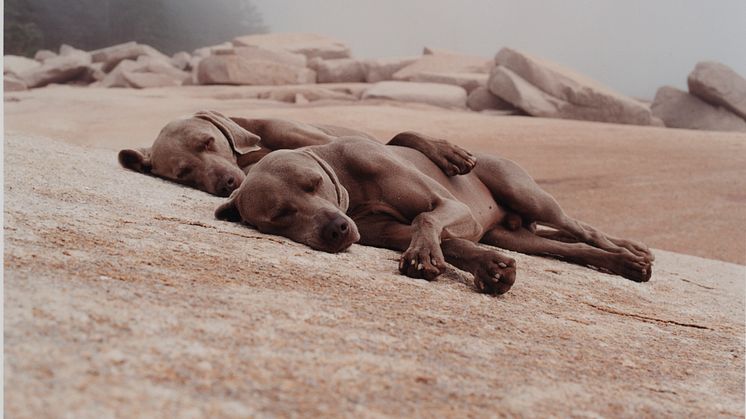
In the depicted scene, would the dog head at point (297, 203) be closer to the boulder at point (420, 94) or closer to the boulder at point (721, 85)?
the boulder at point (420, 94)

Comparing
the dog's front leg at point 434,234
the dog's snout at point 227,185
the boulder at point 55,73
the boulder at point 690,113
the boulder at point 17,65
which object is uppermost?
the dog's front leg at point 434,234

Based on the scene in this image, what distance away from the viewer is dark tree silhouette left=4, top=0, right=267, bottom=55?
2830 cm

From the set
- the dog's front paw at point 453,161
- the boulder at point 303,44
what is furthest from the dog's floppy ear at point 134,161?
the boulder at point 303,44

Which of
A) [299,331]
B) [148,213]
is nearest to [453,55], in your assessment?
[148,213]

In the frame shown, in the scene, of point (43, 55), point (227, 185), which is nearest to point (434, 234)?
point (227, 185)

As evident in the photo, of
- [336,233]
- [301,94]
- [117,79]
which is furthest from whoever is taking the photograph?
[117,79]

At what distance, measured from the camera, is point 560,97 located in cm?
Result: 1337

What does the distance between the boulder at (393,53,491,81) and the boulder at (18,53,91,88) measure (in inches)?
334

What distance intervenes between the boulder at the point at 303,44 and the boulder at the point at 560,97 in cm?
936

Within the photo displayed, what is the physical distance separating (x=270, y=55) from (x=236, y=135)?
14.5m

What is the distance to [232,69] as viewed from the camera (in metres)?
16.2

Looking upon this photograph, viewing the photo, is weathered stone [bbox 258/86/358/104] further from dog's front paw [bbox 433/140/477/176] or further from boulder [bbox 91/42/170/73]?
dog's front paw [bbox 433/140/477/176]

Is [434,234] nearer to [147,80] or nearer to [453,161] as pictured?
[453,161]

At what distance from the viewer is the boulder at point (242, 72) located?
16109mm
